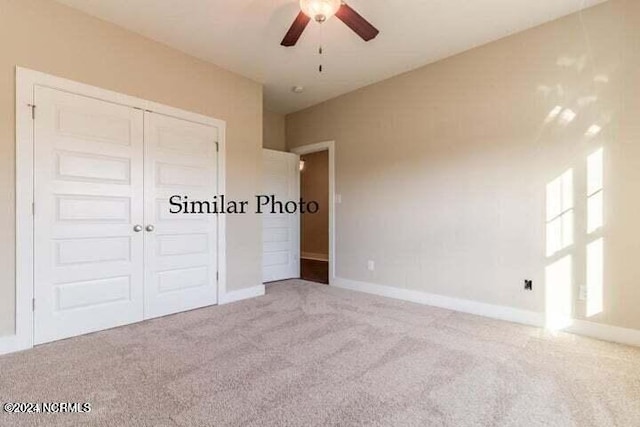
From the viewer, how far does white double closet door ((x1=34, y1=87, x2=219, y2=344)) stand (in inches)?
98.5

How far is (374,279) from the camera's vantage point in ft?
13.5

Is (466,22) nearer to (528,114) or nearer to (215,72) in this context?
(528,114)

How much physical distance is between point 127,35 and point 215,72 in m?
0.90

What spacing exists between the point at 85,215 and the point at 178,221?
810 millimetres

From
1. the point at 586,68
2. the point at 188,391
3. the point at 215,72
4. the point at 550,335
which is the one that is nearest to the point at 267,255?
the point at 215,72

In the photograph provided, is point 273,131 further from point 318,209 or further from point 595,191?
point 595,191

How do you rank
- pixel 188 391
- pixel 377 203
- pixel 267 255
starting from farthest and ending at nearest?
1. pixel 267 255
2. pixel 377 203
3. pixel 188 391

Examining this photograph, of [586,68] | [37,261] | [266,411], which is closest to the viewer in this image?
[266,411]

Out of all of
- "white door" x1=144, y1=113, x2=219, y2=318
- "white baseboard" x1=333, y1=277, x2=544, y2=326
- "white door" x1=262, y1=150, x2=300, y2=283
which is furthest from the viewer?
"white door" x1=262, y1=150, x2=300, y2=283

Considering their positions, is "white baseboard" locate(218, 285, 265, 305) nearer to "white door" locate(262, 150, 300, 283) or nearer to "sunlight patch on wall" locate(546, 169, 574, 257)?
"white door" locate(262, 150, 300, 283)

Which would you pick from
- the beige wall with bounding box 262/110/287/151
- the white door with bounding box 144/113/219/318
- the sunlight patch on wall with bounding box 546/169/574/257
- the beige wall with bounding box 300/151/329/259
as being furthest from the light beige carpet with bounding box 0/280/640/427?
the beige wall with bounding box 300/151/329/259

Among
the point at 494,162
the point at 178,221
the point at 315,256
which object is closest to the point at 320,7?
the point at 494,162

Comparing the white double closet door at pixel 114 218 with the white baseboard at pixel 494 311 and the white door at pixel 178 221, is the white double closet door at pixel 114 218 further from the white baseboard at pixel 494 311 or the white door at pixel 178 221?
the white baseboard at pixel 494 311

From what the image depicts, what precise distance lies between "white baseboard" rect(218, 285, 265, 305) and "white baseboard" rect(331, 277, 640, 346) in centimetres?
113
